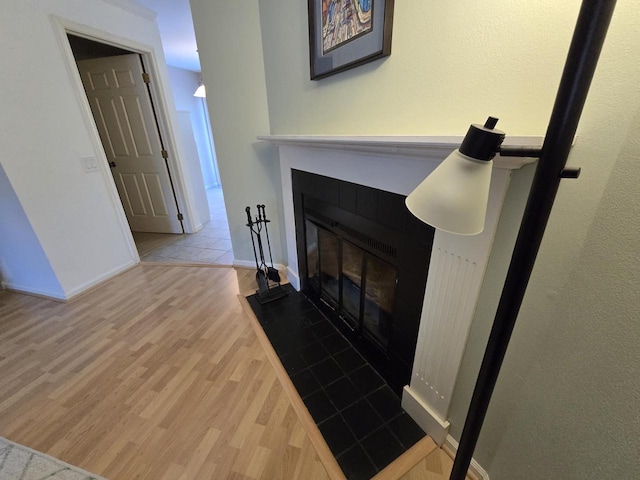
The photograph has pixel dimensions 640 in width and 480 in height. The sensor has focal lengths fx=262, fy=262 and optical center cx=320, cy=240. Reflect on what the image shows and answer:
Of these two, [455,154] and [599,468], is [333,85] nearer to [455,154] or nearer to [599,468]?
[455,154]

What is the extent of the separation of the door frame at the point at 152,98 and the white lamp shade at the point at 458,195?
2.95 metres

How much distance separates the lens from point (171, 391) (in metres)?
1.38

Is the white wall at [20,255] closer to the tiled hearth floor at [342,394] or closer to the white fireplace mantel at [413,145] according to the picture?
the tiled hearth floor at [342,394]

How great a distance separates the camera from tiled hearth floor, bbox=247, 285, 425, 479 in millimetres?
1093

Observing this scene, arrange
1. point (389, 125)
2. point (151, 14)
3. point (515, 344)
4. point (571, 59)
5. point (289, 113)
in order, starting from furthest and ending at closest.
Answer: point (151, 14)
point (289, 113)
point (389, 125)
point (515, 344)
point (571, 59)

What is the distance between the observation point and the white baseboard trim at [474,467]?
982 mm

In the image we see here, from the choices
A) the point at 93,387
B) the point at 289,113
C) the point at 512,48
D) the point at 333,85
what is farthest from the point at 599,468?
the point at 93,387

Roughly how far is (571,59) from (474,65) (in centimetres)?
46

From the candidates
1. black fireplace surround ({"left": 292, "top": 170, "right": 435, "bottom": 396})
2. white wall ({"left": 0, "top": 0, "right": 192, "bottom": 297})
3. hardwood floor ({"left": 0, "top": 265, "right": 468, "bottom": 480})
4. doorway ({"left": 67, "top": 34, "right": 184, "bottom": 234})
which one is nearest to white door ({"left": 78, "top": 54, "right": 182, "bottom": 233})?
doorway ({"left": 67, "top": 34, "right": 184, "bottom": 234})

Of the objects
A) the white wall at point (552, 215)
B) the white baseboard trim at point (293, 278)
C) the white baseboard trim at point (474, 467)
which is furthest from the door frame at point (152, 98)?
the white baseboard trim at point (474, 467)

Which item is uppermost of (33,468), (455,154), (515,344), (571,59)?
(571,59)

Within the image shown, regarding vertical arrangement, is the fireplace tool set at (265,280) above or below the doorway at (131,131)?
below

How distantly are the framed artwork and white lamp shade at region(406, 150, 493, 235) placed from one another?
2.54ft

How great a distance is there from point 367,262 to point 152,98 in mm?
3135
